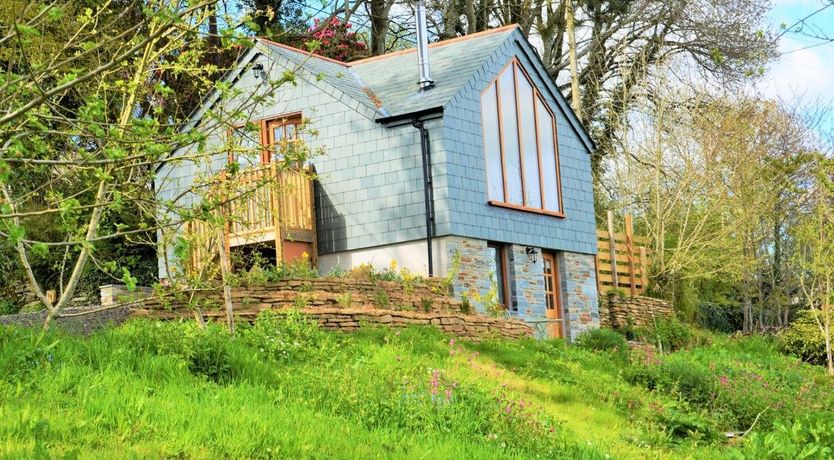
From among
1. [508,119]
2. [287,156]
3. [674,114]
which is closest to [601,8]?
[674,114]

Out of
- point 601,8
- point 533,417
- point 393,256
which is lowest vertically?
point 533,417

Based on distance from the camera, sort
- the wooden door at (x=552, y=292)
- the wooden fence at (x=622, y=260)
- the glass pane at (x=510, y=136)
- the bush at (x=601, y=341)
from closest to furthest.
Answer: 1. the bush at (x=601, y=341)
2. the glass pane at (x=510, y=136)
3. the wooden door at (x=552, y=292)
4. the wooden fence at (x=622, y=260)

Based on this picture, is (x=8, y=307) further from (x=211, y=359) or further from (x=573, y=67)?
(x=573, y=67)

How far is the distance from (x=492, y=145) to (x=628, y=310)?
6343 millimetres

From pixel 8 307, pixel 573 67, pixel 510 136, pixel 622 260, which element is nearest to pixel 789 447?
pixel 510 136

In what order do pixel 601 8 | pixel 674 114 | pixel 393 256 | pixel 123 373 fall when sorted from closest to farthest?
1. pixel 123 373
2. pixel 393 256
3. pixel 674 114
4. pixel 601 8

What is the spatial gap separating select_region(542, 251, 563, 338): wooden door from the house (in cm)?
4

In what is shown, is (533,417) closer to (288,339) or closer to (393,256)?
(288,339)

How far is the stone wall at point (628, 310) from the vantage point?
23531mm

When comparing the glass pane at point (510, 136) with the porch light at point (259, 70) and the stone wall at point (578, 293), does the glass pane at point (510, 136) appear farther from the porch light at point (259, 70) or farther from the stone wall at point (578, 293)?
the porch light at point (259, 70)

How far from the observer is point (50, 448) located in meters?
6.62

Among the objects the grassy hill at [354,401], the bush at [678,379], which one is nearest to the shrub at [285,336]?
the grassy hill at [354,401]

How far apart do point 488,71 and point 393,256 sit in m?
4.41

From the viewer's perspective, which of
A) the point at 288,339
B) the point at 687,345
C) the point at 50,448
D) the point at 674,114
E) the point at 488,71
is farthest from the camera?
the point at 674,114
